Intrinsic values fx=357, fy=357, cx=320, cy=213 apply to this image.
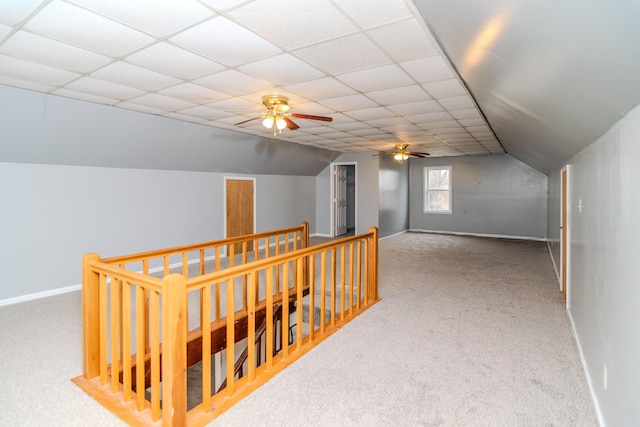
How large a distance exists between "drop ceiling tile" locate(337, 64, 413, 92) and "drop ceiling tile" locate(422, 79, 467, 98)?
252 millimetres

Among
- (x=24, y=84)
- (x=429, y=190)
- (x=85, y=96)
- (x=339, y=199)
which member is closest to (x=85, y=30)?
(x=24, y=84)

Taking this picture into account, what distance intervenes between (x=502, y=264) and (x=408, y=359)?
4.13m

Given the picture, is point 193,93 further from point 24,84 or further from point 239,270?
point 239,270

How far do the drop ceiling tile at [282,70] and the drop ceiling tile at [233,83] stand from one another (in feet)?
0.37

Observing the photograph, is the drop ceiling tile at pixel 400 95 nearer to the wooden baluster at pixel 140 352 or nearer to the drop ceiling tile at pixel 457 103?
the drop ceiling tile at pixel 457 103

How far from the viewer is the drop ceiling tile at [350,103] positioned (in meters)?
3.80

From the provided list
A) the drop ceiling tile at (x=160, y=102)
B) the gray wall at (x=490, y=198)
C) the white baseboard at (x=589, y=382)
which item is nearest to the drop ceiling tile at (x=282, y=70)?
the drop ceiling tile at (x=160, y=102)

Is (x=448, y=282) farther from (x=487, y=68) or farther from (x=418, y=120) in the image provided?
(x=487, y=68)

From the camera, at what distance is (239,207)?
281 inches

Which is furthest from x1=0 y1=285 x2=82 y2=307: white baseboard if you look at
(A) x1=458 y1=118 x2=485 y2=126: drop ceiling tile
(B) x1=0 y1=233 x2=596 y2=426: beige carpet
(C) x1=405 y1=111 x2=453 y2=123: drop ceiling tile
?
(A) x1=458 y1=118 x2=485 y2=126: drop ceiling tile

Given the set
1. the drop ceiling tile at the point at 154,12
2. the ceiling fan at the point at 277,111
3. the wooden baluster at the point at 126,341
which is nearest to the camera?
the drop ceiling tile at the point at 154,12

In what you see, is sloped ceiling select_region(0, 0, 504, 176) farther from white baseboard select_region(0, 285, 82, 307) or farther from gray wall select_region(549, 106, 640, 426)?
A: white baseboard select_region(0, 285, 82, 307)

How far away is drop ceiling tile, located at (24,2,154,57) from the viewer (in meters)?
2.03

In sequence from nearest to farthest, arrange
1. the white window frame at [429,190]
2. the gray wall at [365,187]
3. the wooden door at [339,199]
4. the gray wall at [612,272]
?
the gray wall at [612,272], the gray wall at [365,187], the wooden door at [339,199], the white window frame at [429,190]
